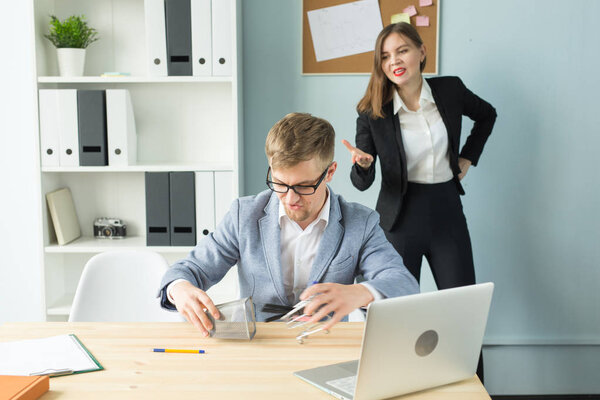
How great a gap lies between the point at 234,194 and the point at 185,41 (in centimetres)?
67

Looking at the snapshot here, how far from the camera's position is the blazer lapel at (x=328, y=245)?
164 cm

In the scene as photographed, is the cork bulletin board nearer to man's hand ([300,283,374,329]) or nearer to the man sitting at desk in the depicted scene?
the man sitting at desk

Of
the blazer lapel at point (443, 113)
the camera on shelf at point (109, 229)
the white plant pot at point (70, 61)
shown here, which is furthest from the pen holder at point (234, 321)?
the white plant pot at point (70, 61)

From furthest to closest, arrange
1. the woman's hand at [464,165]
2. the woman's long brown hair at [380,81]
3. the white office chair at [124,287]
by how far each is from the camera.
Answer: the woman's hand at [464,165], the woman's long brown hair at [380,81], the white office chair at [124,287]

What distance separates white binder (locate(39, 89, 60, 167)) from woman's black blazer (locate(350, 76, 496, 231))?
49.6 inches

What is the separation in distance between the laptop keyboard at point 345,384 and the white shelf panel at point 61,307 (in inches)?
68.8

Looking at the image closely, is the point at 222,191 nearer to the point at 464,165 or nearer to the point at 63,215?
the point at 63,215

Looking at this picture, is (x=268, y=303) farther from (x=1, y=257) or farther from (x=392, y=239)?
(x=1, y=257)

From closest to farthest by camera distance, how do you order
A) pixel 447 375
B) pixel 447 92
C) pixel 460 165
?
pixel 447 375 → pixel 447 92 → pixel 460 165

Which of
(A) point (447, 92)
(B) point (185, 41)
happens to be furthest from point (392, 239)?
(B) point (185, 41)

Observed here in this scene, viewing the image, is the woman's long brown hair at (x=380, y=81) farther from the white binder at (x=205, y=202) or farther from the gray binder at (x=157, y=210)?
the gray binder at (x=157, y=210)

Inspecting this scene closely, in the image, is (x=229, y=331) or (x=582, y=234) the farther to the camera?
(x=582, y=234)

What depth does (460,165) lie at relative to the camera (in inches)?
105

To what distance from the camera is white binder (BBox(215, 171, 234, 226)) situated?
2.58 m
